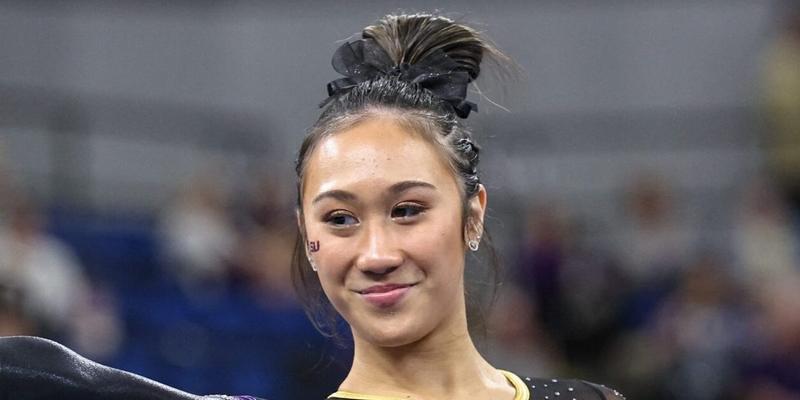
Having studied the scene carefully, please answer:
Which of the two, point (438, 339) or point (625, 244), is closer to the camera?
point (438, 339)

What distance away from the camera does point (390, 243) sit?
6.48 ft

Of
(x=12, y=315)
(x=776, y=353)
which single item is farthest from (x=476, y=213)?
(x=776, y=353)

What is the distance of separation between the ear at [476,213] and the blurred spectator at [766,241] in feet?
13.8

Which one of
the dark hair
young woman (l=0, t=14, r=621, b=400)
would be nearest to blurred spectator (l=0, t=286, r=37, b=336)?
the dark hair

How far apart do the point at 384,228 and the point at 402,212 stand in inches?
1.6

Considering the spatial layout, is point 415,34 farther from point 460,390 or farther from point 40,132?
point 40,132

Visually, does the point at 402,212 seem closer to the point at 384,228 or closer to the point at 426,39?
the point at 384,228

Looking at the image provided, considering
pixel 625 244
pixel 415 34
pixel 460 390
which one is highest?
pixel 415 34

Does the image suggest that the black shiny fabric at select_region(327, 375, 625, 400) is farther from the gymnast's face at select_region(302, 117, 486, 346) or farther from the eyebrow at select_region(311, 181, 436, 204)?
the eyebrow at select_region(311, 181, 436, 204)

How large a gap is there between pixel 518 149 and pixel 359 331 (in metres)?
5.73

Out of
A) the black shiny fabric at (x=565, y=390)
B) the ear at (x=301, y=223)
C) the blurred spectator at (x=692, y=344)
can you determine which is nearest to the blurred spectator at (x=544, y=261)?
the blurred spectator at (x=692, y=344)

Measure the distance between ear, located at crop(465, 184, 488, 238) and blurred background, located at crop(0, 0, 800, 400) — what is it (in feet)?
7.36

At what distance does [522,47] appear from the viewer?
8125 millimetres

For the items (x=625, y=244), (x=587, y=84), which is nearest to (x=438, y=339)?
(x=625, y=244)
